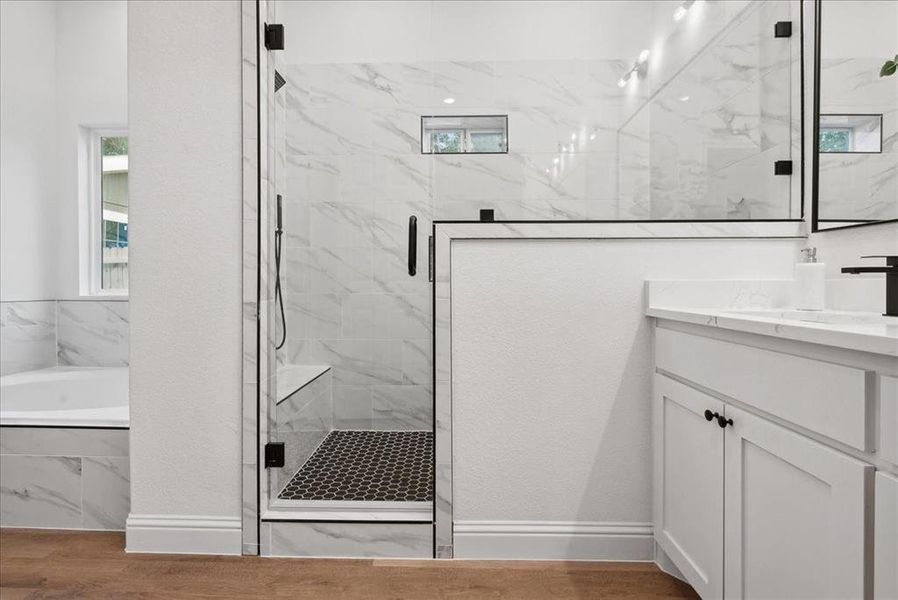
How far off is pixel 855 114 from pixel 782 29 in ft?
1.81

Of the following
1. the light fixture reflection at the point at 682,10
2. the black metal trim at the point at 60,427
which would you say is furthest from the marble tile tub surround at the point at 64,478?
the light fixture reflection at the point at 682,10

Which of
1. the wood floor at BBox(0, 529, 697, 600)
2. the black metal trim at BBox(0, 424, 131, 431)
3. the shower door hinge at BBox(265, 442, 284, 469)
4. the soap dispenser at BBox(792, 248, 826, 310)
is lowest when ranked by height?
the wood floor at BBox(0, 529, 697, 600)

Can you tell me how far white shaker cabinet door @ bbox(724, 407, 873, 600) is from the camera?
3.16 ft

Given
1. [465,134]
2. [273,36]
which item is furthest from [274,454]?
[465,134]

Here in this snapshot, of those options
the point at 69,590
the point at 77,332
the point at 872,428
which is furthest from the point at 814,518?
the point at 77,332

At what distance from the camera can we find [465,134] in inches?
124

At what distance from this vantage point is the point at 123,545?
2.10 meters

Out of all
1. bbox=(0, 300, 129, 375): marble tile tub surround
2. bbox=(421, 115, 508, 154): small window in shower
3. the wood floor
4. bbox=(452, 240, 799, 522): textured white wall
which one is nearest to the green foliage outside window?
bbox=(0, 300, 129, 375): marble tile tub surround

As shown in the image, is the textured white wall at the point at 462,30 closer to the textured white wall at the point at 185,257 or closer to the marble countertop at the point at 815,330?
the textured white wall at the point at 185,257

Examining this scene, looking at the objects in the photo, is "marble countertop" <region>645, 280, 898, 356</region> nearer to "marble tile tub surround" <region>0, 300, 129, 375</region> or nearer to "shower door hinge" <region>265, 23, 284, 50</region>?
"shower door hinge" <region>265, 23, 284, 50</region>

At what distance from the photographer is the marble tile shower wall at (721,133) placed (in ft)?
6.86

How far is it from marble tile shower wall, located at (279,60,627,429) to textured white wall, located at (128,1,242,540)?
3.85 ft

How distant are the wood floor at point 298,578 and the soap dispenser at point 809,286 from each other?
3.16 feet

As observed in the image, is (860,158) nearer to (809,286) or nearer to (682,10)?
(809,286)
